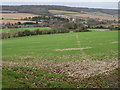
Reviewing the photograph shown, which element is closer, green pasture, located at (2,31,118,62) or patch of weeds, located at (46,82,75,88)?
patch of weeds, located at (46,82,75,88)

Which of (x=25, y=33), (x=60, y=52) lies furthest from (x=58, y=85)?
(x=25, y=33)

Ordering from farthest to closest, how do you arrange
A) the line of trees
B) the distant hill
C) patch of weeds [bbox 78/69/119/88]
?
the distant hill < the line of trees < patch of weeds [bbox 78/69/119/88]

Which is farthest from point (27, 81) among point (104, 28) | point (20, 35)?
point (104, 28)

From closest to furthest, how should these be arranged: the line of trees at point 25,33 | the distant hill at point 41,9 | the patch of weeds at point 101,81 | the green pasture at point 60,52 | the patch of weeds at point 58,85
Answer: the patch of weeds at point 58,85
the patch of weeds at point 101,81
the green pasture at point 60,52
the line of trees at point 25,33
the distant hill at point 41,9

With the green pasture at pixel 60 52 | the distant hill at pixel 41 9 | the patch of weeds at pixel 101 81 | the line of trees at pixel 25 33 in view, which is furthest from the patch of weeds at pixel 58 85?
the distant hill at pixel 41 9

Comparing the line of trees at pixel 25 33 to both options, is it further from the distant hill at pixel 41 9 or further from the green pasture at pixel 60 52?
the distant hill at pixel 41 9

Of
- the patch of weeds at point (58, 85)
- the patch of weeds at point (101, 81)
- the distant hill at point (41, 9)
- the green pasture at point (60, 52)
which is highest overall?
the distant hill at point (41, 9)

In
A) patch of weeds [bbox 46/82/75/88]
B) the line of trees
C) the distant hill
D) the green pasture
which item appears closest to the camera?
patch of weeds [bbox 46/82/75/88]

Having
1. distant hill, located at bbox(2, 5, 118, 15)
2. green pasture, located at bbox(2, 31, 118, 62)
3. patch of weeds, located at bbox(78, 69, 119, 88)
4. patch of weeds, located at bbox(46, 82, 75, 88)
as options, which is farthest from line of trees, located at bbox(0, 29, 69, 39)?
patch of weeds, located at bbox(46, 82, 75, 88)

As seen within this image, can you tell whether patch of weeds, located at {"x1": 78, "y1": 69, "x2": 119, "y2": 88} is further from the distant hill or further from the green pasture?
the distant hill

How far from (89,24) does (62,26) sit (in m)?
17.0

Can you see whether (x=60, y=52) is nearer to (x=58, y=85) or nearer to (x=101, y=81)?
(x=101, y=81)

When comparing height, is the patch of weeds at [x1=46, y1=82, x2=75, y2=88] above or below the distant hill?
below

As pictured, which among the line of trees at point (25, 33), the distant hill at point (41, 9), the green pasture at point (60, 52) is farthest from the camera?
the distant hill at point (41, 9)
